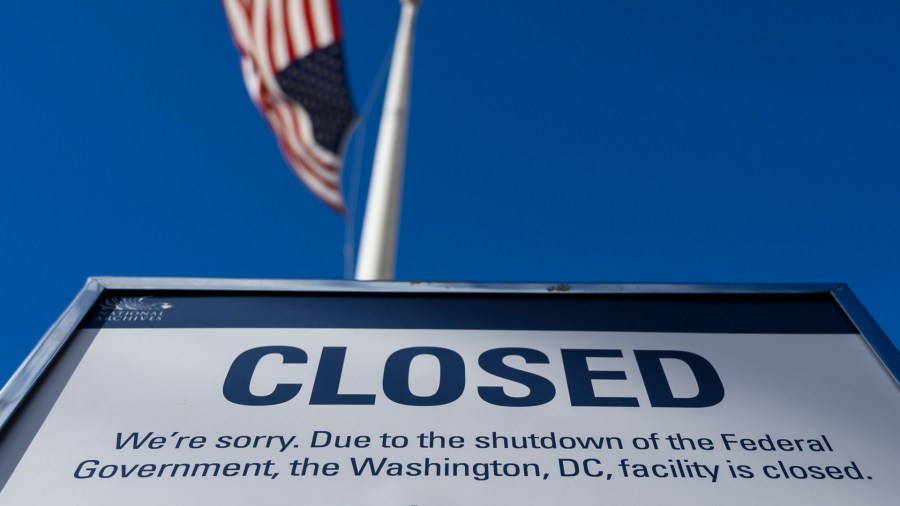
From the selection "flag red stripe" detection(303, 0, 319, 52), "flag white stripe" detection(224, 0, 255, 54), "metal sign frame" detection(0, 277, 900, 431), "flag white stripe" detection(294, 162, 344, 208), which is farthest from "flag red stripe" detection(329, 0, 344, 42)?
"metal sign frame" detection(0, 277, 900, 431)

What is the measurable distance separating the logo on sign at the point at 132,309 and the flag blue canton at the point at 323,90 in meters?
3.71

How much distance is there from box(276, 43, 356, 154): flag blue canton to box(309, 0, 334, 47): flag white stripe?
0.06m

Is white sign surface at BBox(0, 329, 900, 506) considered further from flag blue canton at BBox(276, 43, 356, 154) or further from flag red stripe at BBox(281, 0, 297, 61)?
flag red stripe at BBox(281, 0, 297, 61)

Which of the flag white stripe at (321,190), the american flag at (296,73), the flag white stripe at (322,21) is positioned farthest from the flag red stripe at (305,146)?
the flag white stripe at (322,21)

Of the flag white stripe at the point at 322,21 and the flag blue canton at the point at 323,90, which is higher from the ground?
the flag white stripe at the point at 322,21

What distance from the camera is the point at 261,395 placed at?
1287mm

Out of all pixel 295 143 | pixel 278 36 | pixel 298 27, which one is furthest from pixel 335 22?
pixel 295 143

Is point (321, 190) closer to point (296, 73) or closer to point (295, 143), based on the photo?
point (295, 143)

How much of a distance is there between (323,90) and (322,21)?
463mm

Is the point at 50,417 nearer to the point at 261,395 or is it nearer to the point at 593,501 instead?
the point at 261,395

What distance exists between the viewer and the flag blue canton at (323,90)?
5082 millimetres

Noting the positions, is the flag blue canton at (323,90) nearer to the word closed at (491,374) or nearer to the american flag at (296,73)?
the american flag at (296,73)

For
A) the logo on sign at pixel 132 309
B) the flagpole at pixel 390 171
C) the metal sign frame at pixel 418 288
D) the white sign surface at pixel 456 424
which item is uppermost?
the flagpole at pixel 390 171

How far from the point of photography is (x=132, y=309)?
149 centimetres
